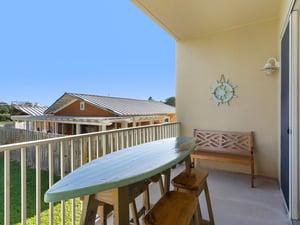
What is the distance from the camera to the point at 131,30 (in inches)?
484

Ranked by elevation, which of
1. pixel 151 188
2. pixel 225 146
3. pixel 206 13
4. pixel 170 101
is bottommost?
pixel 151 188

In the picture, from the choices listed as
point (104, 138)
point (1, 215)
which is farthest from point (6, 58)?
point (104, 138)

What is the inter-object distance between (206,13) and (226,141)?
90.3 inches

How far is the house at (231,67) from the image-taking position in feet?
9.52

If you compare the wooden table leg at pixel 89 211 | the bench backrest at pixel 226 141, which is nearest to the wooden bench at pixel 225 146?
the bench backrest at pixel 226 141

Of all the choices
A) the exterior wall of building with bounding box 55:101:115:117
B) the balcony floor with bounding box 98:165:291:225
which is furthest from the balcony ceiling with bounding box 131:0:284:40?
the exterior wall of building with bounding box 55:101:115:117

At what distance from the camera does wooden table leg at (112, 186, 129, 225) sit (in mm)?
977

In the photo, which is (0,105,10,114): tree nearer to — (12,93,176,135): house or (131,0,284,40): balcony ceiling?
(12,93,176,135): house

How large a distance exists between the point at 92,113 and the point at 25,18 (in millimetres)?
7549

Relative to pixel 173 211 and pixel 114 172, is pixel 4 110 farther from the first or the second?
pixel 173 211

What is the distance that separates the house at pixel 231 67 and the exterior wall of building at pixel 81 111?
5348 mm

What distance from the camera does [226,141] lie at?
11.8 feet

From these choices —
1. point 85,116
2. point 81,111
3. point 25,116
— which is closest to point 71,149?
point 85,116

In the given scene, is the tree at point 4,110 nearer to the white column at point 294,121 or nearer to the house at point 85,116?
the house at point 85,116
